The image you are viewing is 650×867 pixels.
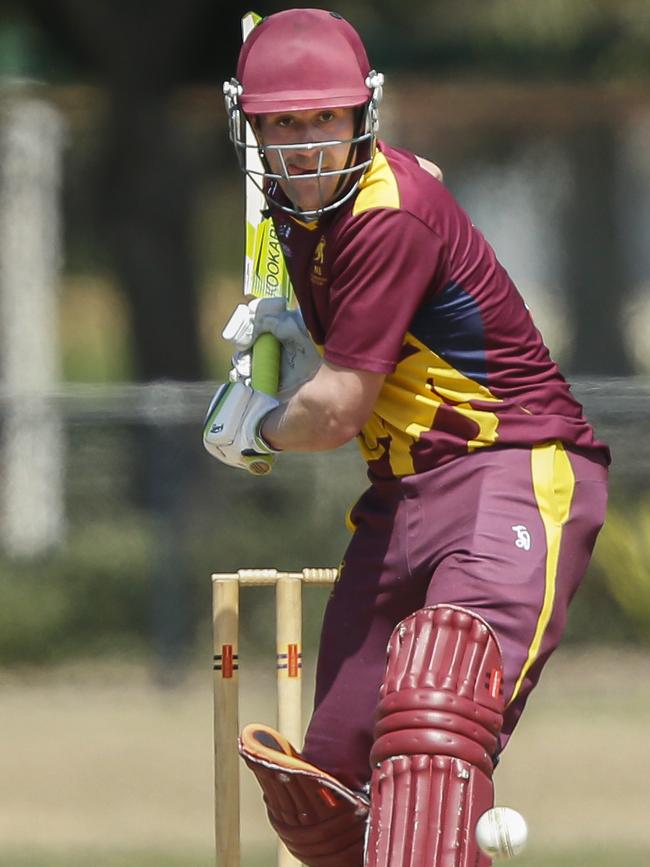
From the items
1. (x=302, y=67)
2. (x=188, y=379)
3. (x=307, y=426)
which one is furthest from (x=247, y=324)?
(x=188, y=379)

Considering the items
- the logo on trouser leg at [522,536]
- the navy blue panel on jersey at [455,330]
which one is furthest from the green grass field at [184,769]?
the navy blue panel on jersey at [455,330]

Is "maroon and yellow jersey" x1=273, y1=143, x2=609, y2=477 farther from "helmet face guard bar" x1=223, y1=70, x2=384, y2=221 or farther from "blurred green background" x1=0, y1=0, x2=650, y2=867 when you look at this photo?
"blurred green background" x1=0, y1=0, x2=650, y2=867

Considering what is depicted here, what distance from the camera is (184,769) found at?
Answer: 5.54 meters

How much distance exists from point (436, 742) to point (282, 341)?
851 mm

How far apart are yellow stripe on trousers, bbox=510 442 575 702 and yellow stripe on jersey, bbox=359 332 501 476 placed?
94 millimetres

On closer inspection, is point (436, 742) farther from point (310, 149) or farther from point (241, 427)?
point (310, 149)

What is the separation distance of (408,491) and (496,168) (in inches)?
252

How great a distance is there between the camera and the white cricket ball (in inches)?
106

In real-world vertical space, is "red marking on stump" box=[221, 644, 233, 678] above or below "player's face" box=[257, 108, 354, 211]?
below

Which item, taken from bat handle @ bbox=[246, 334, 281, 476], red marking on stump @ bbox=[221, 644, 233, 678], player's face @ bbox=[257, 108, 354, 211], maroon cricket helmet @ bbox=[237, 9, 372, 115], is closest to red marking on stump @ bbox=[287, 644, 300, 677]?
red marking on stump @ bbox=[221, 644, 233, 678]

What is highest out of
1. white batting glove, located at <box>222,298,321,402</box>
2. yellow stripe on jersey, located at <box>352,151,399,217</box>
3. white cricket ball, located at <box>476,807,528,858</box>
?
yellow stripe on jersey, located at <box>352,151,399,217</box>

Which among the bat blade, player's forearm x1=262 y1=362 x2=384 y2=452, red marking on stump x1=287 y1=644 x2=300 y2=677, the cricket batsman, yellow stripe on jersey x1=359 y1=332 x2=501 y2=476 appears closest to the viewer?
the cricket batsman

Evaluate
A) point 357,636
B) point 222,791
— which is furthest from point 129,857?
point 357,636

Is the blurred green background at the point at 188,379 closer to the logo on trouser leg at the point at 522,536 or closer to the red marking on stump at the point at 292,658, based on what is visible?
the red marking on stump at the point at 292,658
